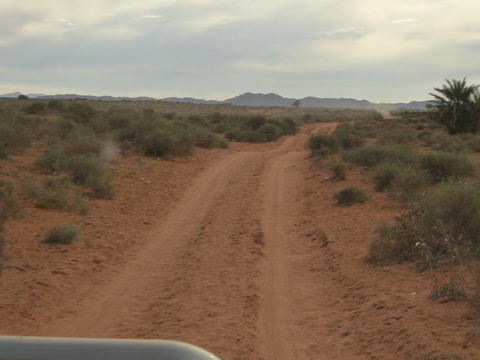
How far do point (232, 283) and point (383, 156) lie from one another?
1493 centimetres

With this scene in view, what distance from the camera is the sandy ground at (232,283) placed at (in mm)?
6891

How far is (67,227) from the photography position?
1159 cm

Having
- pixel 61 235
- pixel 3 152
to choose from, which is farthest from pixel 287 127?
pixel 61 235

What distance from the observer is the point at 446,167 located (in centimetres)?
1705

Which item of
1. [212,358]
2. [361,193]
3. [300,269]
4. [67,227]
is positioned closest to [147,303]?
[300,269]

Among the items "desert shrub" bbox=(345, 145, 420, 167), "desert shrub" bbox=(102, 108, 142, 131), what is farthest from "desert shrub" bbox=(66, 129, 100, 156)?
"desert shrub" bbox=(345, 145, 420, 167)

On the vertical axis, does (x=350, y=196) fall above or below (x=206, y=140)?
below

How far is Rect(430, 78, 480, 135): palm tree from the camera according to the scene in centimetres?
3578

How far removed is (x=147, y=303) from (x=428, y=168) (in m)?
11.9

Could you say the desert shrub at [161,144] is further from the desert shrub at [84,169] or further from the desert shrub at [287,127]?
the desert shrub at [287,127]

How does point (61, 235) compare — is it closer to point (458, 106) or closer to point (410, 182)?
point (410, 182)

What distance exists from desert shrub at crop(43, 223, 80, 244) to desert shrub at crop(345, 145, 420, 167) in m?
12.5

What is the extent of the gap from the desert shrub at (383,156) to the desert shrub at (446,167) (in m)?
2.17

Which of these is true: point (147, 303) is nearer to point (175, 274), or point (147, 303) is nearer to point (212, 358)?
point (175, 274)
